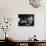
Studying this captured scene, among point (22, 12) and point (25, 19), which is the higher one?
point (22, 12)

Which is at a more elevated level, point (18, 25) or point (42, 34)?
point (18, 25)

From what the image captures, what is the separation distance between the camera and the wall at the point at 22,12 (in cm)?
431

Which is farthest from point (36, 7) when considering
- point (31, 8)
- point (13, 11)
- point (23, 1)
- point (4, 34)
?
point (4, 34)

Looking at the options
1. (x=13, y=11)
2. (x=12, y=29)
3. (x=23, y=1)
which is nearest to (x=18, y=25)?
(x=12, y=29)

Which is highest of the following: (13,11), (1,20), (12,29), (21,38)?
(13,11)

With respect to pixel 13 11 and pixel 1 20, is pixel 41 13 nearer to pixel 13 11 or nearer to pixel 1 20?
pixel 13 11

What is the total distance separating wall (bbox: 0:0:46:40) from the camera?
4312 millimetres

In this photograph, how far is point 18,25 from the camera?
4.36 m

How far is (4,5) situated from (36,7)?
43.8 inches

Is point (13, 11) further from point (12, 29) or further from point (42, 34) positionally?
point (42, 34)

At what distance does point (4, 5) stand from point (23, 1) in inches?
26.6

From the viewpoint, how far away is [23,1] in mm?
4359

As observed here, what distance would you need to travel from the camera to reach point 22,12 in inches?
171

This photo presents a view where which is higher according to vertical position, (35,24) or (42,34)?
(35,24)
